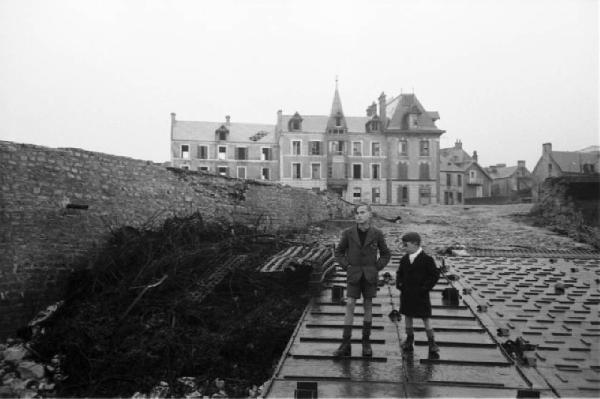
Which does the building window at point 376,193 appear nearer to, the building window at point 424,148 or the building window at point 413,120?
the building window at point 424,148

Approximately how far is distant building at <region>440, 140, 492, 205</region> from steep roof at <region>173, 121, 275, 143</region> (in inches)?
927

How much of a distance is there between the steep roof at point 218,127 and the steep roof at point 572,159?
32.5 metres

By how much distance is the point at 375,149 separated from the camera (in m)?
46.4

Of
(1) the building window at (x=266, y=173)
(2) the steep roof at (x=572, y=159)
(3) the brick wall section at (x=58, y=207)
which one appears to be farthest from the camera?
(2) the steep roof at (x=572, y=159)

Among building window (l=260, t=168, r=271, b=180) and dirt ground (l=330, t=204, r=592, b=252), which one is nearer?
dirt ground (l=330, t=204, r=592, b=252)

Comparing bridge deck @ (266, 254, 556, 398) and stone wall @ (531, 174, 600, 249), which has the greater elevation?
stone wall @ (531, 174, 600, 249)

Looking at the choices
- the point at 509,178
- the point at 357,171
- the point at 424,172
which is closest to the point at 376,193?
the point at 357,171

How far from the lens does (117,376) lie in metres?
6.09

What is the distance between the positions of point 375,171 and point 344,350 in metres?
41.6

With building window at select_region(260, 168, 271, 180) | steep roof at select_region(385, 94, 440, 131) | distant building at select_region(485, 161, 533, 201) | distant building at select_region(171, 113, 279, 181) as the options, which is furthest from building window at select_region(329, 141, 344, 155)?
distant building at select_region(485, 161, 533, 201)

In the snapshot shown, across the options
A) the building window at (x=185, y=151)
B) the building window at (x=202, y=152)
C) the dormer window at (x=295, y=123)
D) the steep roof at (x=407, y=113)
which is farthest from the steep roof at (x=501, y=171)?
the building window at (x=185, y=151)

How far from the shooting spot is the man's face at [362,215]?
5840 millimetres

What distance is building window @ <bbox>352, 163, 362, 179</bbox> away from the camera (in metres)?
46.3

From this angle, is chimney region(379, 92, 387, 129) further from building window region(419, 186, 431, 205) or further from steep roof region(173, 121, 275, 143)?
steep roof region(173, 121, 275, 143)
